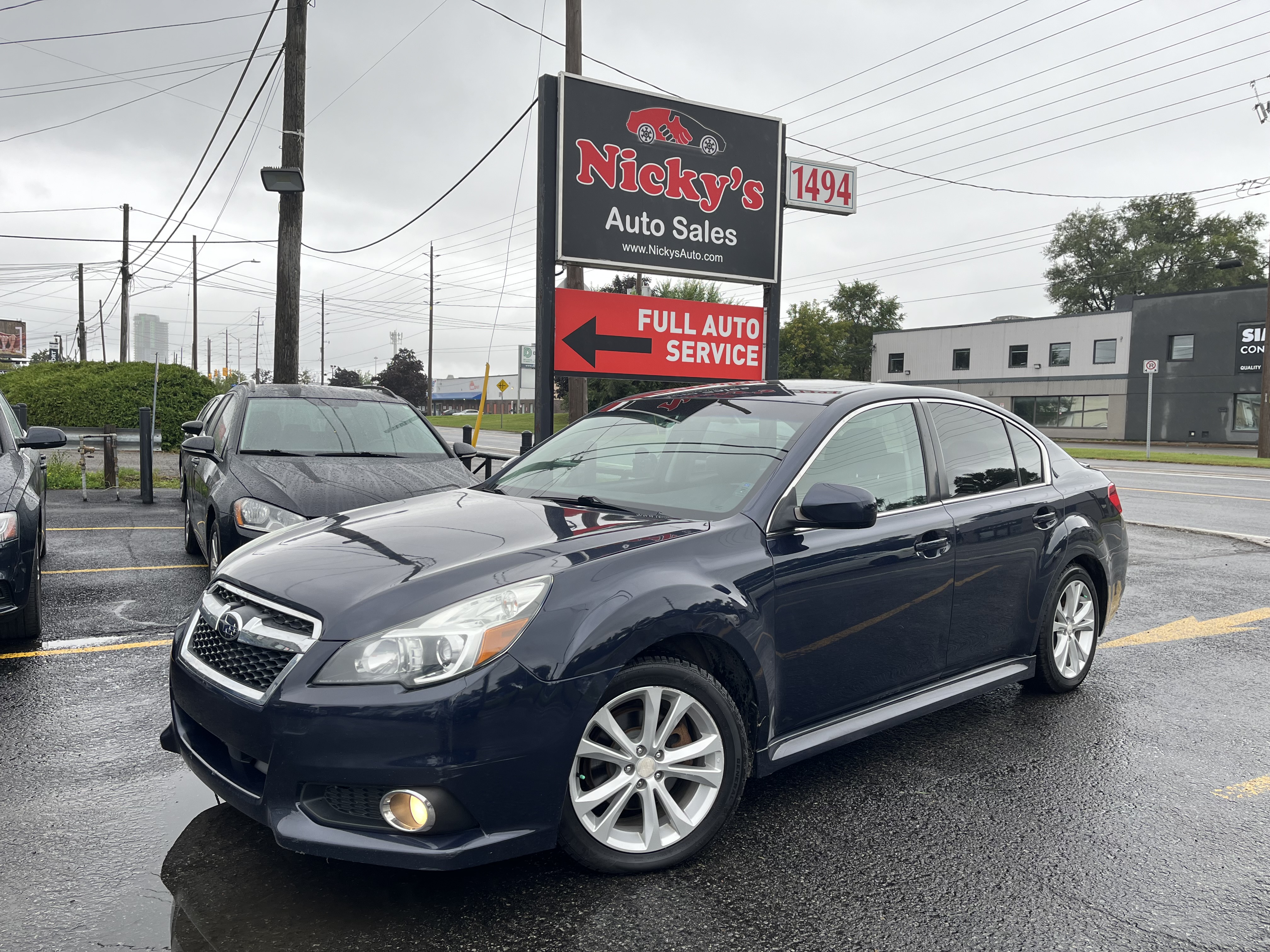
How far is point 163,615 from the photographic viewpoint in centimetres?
628

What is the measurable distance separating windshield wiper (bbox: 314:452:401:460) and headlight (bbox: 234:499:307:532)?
1.04m

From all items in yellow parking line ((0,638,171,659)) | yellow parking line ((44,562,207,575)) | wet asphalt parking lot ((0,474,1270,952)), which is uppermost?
wet asphalt parking lot ((0,474,1270,952))

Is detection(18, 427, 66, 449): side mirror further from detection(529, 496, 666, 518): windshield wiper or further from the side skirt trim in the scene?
the side skirt trim

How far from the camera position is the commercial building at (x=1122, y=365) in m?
41.5

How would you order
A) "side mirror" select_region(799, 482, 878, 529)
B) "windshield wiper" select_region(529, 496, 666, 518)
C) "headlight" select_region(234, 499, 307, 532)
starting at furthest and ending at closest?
"headlight" select_region(234, 499, 307, 532) < "windshield wiper" select_region(529, 496, 666, 518) < "side mirror" select_region(799, 482, 878, 529)

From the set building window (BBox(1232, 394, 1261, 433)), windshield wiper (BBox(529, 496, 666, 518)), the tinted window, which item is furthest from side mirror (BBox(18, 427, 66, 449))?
the tinted window

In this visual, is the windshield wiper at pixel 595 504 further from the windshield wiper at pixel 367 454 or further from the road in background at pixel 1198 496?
the road in background at pixel 1198 496

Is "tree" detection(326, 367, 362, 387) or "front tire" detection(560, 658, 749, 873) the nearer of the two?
"front tire" detection(560, 658, 749, 873)

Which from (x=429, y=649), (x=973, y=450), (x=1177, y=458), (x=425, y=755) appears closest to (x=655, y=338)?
(x=973, y=450)

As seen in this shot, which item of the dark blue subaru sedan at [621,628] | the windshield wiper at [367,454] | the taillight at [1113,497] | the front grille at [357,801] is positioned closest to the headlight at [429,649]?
the dark blue subaru sedan at [621,628]

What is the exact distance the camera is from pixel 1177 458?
29.4 meters

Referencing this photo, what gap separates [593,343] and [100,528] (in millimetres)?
5844

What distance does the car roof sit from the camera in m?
8.05

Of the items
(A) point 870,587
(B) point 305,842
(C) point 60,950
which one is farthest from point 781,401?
(C) point 60,950
